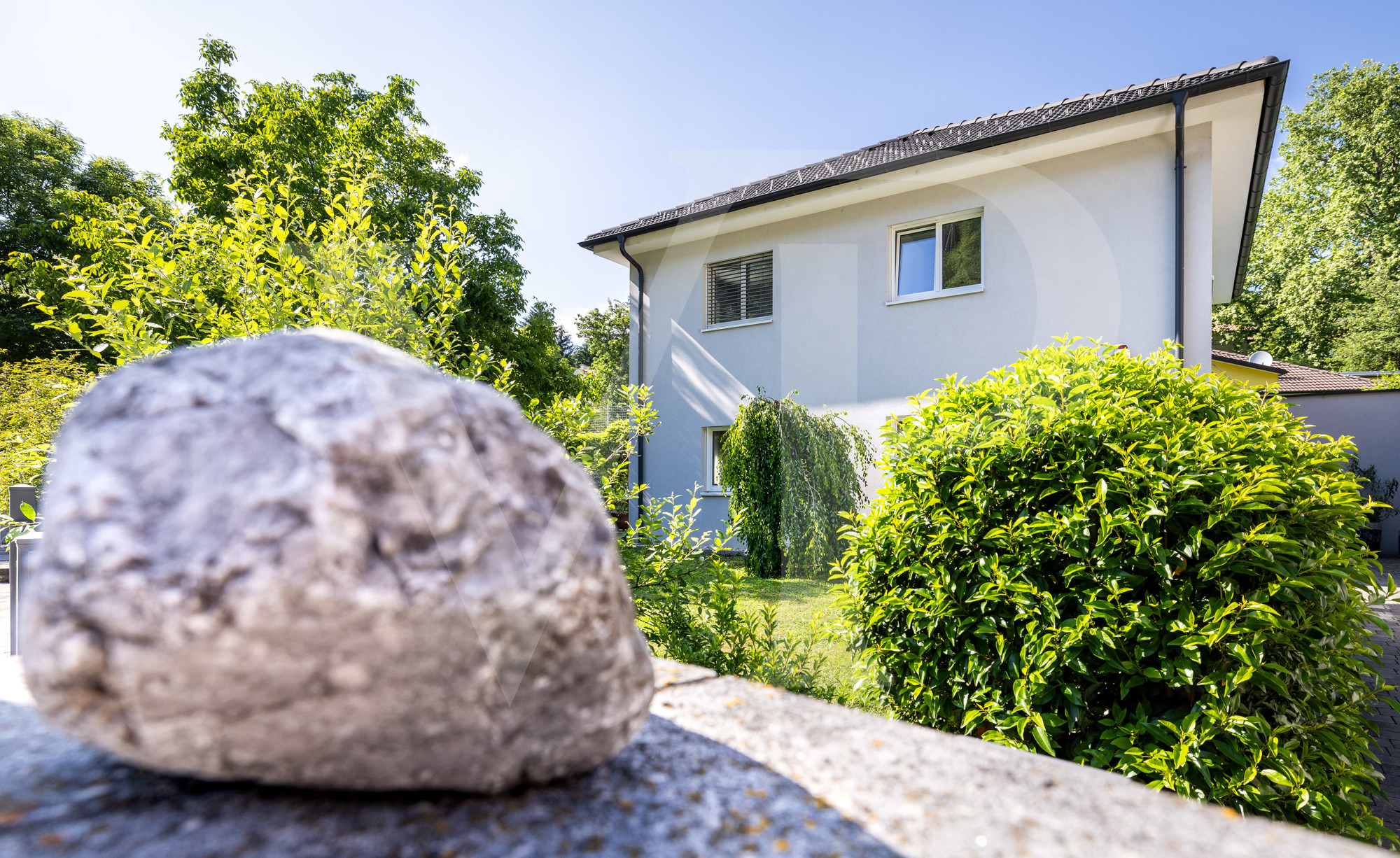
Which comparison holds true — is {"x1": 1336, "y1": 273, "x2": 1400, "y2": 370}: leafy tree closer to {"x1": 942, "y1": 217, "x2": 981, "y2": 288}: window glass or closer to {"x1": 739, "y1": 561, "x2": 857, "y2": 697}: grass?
{"x1": 942, "y1": 217, "x2": 981, "y2": 288}: window glass

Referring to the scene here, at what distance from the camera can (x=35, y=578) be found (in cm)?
104

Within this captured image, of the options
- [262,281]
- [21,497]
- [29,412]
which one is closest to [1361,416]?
[262,281]

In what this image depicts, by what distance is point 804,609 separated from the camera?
6.61 m

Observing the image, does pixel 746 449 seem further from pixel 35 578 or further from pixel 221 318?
pixel 35 578

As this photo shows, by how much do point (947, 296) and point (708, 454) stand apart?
4.49 metres

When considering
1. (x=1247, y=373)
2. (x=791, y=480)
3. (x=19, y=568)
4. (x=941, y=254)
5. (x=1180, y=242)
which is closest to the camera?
(x=19, y=568)

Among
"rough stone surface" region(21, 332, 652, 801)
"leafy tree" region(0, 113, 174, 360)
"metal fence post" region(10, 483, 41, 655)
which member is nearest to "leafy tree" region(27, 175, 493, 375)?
"metal fence post" region(10, 483, 41, 655)

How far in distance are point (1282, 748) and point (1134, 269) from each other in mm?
6895

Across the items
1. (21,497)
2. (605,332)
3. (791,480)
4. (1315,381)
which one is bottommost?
(791,480)

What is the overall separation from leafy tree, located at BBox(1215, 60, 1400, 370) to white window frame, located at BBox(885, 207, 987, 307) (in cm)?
2308

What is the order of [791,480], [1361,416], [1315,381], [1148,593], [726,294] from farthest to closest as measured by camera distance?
[1315,381] → [1361,416] → [726,294] → [791,480] → [1148,593]

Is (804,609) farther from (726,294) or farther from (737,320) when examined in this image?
(726,294)

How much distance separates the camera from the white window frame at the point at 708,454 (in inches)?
418

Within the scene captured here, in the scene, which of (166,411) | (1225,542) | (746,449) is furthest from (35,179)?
(1225,542)
